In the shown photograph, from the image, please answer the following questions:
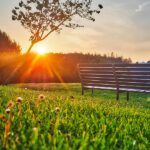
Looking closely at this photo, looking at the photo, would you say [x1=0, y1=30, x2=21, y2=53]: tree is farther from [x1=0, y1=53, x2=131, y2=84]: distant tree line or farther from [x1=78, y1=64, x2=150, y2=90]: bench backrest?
[x1=78, y1=64, x2=150, y2=90]: bench backrest

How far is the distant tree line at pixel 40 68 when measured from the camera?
26.6 meters

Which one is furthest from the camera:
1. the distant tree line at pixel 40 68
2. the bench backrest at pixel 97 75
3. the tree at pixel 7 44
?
the tree at pixel 7 44

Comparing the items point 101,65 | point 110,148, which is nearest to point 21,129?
point 110,148

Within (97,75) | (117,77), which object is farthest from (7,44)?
(117,77)

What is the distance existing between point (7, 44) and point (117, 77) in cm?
2033

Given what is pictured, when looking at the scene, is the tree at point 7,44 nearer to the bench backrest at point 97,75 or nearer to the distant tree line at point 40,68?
the distant tree line at point 40,68

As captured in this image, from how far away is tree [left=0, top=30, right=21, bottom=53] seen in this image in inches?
1203

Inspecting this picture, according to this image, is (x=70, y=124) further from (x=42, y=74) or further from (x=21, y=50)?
(x=21, y=50)

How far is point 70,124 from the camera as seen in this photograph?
3617mm

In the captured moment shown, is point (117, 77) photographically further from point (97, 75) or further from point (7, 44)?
point (7, 44)

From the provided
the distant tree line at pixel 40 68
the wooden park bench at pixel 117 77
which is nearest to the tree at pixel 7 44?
the distant tree line at pixel 40 68

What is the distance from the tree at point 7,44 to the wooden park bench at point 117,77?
17.8 metres

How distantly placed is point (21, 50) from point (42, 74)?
13.0 ft

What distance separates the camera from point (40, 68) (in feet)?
92.7
